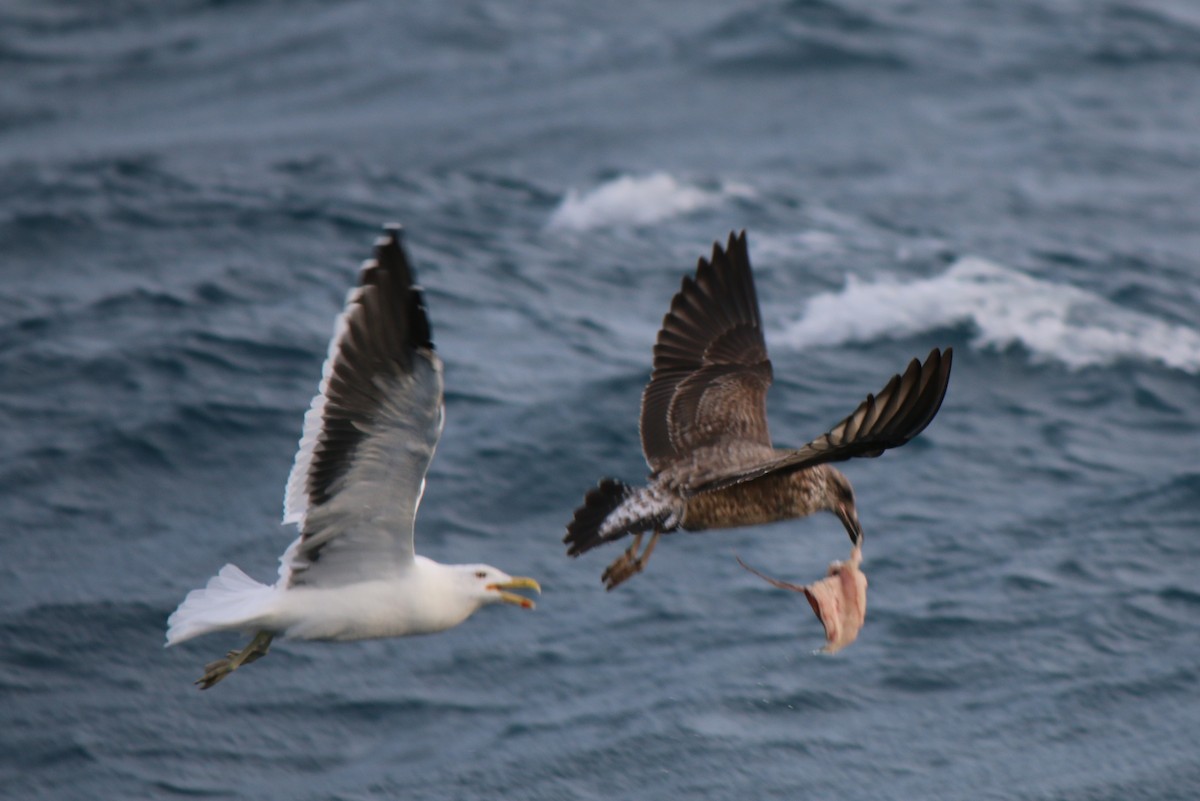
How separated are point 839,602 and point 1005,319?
6.80m

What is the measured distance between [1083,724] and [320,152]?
11.0 metres

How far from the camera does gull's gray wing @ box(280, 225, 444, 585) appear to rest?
6.09 meters

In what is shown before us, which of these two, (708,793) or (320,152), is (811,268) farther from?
(708,793)

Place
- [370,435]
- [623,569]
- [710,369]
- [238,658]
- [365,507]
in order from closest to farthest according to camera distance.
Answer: [370,435] → [365,507] → [238,658] → [623,569] → [710,369]

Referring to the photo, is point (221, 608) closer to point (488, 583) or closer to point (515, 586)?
point (488, 583)

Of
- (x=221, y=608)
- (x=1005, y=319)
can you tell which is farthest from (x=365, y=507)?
(x=1005, y=319)

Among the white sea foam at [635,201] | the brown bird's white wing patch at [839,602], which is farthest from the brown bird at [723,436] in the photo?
the white sea foam at [635,201]

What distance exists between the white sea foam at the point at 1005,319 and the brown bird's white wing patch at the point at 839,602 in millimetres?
6014

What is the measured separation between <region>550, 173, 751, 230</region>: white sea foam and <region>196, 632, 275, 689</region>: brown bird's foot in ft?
28.0

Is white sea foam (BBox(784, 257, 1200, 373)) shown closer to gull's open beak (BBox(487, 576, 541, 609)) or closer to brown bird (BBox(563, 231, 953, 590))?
brown bird (BBox(563, 231, 953, 590))

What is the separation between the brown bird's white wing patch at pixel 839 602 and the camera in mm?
6902

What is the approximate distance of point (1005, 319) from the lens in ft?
43.6

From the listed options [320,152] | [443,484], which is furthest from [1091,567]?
[320,152]

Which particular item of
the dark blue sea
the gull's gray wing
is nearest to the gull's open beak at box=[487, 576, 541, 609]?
the gull's gray wing
